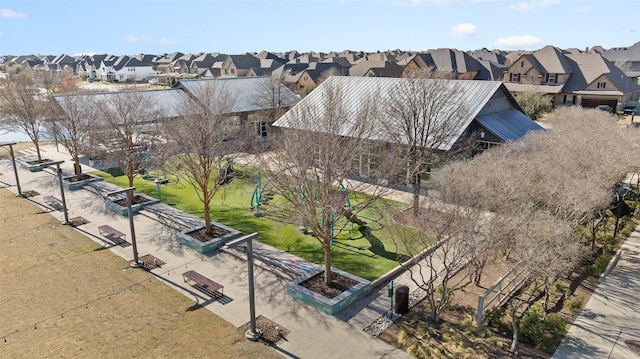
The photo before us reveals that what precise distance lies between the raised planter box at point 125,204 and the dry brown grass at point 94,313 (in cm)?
391

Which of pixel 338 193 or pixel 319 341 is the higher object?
pixel 338 193

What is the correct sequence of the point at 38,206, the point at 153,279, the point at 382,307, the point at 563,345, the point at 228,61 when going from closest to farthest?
the point at 563,345 → the point at 382,307 → the point at 153,279 → the point at 38,206 → the point at 228,61

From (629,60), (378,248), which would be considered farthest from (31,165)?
(629,60)

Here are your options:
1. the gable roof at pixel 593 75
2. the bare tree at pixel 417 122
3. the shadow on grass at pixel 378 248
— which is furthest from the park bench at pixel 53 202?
the gable roof at pixel 593 75

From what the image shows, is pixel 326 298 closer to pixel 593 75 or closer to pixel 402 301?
pixel 402 301

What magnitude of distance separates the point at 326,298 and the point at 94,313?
7.78 m

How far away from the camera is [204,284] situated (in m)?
14.8

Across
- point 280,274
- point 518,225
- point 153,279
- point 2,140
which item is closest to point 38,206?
point 153,279

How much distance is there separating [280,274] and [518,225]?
8.87 m

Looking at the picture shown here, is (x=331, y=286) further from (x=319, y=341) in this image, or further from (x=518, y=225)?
(x=518, y=225)

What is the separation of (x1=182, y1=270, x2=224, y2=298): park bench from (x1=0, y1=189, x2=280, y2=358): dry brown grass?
30.3 inches

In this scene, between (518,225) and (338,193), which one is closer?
(518,225)

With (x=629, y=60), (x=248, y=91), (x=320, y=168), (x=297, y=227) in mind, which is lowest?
(x=297, y=227)

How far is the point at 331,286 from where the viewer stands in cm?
1496
